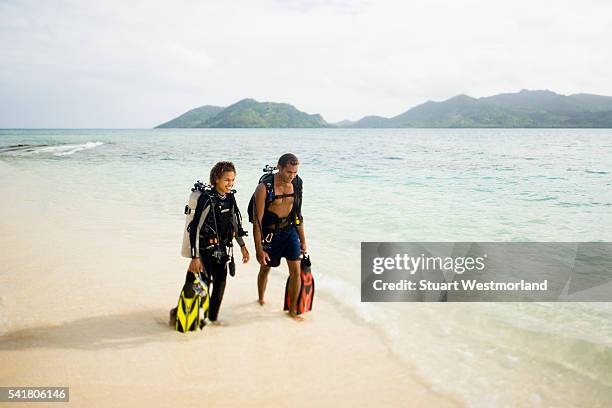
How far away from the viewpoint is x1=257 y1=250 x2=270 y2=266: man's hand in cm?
487

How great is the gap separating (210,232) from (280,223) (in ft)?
2.98

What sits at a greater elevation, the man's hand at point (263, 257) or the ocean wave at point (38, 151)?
the ocean wave at point (38, 151)

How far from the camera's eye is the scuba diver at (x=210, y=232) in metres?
4.29

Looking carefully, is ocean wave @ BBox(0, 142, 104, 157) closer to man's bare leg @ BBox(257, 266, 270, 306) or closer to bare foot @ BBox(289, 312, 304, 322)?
man's bare leg @ BBox(257, 266, 270, 306)

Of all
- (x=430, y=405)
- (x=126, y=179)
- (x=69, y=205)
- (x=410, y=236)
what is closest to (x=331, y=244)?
(x=410, y=236)

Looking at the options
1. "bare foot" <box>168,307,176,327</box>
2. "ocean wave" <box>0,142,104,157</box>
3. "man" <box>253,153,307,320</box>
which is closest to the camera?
"bare foot" <box>168,307,176,327</box>

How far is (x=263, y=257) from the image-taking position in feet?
16.0

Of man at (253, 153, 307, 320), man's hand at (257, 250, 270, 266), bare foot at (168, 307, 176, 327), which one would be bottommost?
bare foot at (168, 307, 176, 327)

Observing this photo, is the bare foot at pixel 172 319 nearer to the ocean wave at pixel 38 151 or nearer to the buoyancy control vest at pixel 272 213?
the buoyancy control vest at pixel 272 213

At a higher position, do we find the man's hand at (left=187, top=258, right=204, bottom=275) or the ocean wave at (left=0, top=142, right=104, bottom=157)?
the ocean wave at (left=0, top=142, right=104, bottom=157)

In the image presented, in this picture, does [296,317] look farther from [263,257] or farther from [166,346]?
[166,346]

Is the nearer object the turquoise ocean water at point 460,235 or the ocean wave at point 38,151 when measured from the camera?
the turquoise ocean water at point 460,235

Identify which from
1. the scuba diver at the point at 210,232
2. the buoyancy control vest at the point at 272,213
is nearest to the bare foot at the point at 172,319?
the scuba diver at the point at 210,232

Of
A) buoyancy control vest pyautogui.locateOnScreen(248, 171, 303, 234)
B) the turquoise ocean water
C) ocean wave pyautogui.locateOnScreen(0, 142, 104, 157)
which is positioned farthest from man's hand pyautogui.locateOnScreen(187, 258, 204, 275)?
ocean wave pyautogui.locateOnScreen(0, 142, 104, 157)
